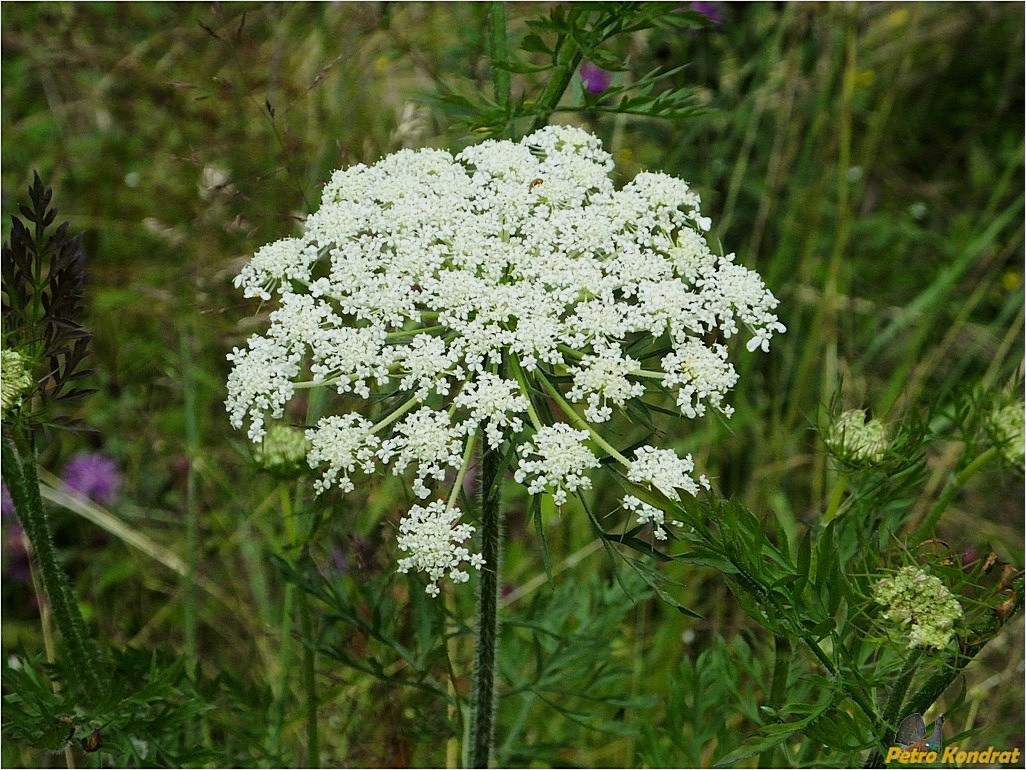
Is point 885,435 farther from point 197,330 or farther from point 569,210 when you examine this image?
point 197,330

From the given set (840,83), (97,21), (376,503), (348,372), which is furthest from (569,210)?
(97,21)

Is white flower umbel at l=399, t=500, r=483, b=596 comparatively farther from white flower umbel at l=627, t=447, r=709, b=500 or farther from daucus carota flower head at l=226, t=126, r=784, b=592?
white flower umbel at l=627, t=447, r=709, b=500

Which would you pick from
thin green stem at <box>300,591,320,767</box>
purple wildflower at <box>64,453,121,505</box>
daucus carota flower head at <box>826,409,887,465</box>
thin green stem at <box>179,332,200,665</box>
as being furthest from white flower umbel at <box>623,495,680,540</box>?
purple wildflower at <box>64,453,121,505</box>

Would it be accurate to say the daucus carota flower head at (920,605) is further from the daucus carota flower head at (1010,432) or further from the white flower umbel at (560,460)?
the white flower umbel at (560,460)

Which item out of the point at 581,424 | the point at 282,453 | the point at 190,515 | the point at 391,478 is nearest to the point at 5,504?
the point at 190,515

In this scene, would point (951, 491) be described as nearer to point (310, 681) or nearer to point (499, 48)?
point (499, 48)
